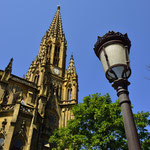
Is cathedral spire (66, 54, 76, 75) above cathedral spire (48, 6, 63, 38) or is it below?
below

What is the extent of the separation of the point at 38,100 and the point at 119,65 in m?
25.1

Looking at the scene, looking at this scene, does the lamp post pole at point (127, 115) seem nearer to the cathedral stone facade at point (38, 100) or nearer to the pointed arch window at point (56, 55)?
the cathedral stone facade at point (38, 100)

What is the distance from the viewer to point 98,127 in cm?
1540

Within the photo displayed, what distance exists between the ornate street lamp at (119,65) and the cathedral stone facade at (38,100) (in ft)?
53.4

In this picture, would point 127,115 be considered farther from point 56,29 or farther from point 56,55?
point 56,29

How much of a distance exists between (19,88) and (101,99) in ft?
52.8

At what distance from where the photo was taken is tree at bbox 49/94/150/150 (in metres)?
14.0

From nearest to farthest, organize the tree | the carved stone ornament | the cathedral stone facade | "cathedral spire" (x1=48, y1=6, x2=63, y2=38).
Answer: the carved stone ornament, the tree, the cathedral stone facade, "cathedral spire" (x1=48, y1=6, x2=63, y2=38)

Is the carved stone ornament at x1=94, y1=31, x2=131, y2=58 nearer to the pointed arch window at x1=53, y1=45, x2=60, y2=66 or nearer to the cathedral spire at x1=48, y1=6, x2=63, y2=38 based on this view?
the pointed arch window at x1=53, y1=45, x2=60, y2=66

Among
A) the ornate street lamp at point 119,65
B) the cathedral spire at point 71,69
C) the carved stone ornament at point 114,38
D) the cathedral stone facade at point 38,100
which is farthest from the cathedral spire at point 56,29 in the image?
the ornate street lamp at point 119,65

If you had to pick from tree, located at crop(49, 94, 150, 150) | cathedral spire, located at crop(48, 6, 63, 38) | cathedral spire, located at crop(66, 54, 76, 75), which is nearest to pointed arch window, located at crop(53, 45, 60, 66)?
cathedral spire, located at crop(66, 54, 76, 75)

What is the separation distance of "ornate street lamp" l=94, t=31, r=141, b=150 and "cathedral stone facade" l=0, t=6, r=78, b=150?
53.4 feet

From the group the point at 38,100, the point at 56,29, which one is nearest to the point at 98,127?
the point at 38,100

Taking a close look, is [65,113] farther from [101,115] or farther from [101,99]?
[101,115]
